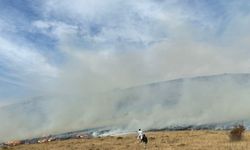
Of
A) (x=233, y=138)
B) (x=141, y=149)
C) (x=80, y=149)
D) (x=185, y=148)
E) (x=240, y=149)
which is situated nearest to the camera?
(x=240, y=149)

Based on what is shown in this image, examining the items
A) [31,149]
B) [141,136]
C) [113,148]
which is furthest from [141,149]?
[31,149]

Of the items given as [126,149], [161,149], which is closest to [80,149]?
[126,149]

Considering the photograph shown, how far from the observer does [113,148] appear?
87562mm

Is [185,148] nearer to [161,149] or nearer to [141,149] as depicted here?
[161,149]

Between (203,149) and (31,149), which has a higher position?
(31,149)

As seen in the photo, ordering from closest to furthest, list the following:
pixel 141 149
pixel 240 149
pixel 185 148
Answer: pixel 240 149
pixel 185 148
pixel 141 149

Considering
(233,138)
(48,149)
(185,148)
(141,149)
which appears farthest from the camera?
(48,149)

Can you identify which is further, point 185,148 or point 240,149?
point 185,148

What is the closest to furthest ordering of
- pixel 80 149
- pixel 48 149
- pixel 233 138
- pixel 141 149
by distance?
pixel 141 149
pixel 233 138
pixel 80 149
pixel 48 149

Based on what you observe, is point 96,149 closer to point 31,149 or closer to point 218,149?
point 31,149

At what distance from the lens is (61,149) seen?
9481cm

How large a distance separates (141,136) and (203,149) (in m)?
17.3

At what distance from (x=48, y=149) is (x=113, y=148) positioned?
17536 mm

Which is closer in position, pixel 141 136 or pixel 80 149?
pixel 141 136
